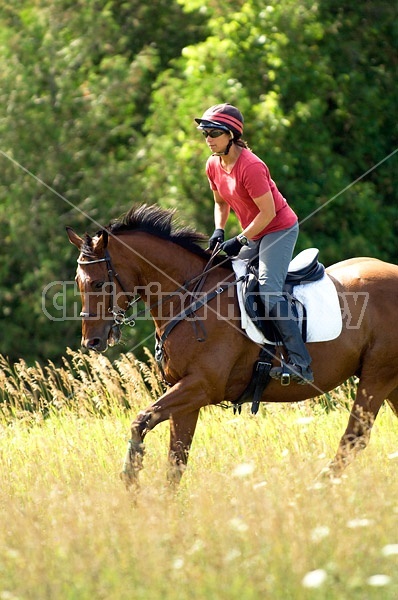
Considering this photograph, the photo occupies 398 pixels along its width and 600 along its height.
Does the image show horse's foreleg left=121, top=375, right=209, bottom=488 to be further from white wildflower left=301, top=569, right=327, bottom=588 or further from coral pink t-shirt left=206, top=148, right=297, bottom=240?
white wildflower left=301, top=569, right=327, bottom=588

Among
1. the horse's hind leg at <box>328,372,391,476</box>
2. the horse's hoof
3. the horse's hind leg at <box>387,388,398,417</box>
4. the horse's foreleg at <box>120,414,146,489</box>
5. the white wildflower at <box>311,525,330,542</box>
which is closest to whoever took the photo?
the white wildflower at <box>311,525,330,542</box>

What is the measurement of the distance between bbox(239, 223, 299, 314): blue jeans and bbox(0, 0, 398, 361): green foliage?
727 cm

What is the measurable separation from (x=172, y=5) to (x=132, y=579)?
1689 cm

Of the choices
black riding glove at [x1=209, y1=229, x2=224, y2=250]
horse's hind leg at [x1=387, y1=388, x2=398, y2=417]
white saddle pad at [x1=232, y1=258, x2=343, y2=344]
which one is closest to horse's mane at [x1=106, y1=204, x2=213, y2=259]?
black riding glove at [x1=209, y1=229, x2=224, y2=250]

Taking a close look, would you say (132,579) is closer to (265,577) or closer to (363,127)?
(265,577)

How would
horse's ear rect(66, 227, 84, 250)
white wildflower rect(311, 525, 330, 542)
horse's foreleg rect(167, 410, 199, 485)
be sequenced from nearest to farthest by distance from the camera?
white wildflower rect(311, 525, 330, 542)
horse's foreleg rect(167, 410, 199, 485)
horse's ear rect(66, 227, 84, 250)

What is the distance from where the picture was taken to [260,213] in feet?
21.1

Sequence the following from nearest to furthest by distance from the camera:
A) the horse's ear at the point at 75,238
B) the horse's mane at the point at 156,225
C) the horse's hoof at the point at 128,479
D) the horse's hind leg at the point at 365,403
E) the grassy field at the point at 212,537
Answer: the grassy field at the point at 212,537 < the horse's hoof at the point at 128,479 < the horse's ear at the point at 75,238 < the horse's mane at the point at 156,225 < the horse's hind leg at the point at 365,403

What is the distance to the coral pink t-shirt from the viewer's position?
6.39 m

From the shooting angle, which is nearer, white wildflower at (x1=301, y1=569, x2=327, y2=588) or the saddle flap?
white wildflower at (x1=301, y1=569, x2=327, y2=588)

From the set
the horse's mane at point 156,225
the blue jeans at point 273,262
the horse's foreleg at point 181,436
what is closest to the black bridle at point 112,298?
the horse's mane at point 156,225

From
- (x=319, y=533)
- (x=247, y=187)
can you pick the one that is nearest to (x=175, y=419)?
(x=247, y=187)

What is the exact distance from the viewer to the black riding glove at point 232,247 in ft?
22.2

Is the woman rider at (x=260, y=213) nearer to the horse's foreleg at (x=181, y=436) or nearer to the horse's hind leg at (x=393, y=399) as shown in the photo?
the horse's foreleg at (x=181, y=436)
